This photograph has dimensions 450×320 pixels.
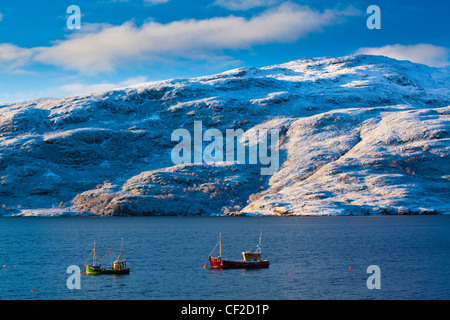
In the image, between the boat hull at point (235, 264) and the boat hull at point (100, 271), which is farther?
the boat hull at point (235, 264)

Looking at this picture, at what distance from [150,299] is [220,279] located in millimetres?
18425

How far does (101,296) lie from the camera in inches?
2889

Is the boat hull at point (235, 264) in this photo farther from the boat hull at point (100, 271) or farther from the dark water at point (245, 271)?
the boat hull at point (100, 271)

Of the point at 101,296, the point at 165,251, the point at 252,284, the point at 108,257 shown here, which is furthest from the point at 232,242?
the point at 101,296

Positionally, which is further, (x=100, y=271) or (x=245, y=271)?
(x=245, y=271)

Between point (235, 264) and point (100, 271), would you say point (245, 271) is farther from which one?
point (100, 271)

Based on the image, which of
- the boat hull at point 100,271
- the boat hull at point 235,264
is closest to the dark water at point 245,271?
the boat hull at point 100,271

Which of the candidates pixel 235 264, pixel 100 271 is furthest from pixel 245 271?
pixel 100 271

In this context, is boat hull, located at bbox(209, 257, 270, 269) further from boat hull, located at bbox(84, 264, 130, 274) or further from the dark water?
boat hull, located at bbox(84, 264, 130, 274)

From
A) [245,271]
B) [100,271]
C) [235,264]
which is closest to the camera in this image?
[100,271]

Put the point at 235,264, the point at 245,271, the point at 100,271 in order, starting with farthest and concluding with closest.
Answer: the point at 235,264 < the point at 245,271 < the point at 100,271

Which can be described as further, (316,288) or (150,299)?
(316,288)
